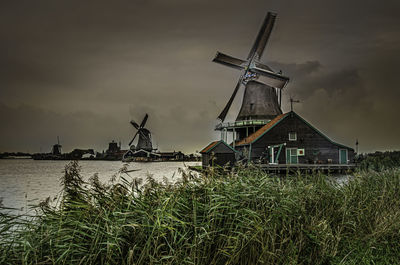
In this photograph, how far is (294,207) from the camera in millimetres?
3883

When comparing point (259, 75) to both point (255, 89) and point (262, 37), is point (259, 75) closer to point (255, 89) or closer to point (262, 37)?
point (255, 89)

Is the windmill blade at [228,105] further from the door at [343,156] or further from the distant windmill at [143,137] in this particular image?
the distant windmill at [143,137]

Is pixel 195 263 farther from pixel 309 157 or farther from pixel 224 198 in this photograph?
pixel 309 157

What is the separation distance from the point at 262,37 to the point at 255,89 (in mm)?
5541

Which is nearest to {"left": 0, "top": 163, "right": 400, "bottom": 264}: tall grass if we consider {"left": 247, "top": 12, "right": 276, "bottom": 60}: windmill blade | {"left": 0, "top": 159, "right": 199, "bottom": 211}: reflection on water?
{"left": 0, "top": 159, "right": 199, "bottom": 211}: reflection on water

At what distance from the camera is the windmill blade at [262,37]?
95.7 ft

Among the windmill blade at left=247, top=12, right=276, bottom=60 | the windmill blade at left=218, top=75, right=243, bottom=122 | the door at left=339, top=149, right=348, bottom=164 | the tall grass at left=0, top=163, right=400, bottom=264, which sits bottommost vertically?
the tall grass at left=0, top=163, right=400, bottom=264

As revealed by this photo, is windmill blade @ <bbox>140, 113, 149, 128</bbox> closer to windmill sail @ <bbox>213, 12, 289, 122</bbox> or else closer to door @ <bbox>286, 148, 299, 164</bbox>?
windmill sail @ <bbox>213, 12, 289, 122</bbox>

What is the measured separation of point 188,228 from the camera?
3.14 metres

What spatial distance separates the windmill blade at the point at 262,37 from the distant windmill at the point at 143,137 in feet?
115

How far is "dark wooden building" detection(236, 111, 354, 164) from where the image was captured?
2264cm

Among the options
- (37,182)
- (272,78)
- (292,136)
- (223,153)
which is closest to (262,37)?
(272,78)

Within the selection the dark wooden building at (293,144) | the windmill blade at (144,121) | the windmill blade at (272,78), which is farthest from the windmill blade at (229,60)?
the windmill blade at (144,121)

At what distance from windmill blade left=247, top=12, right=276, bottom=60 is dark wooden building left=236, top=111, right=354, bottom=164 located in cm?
953
